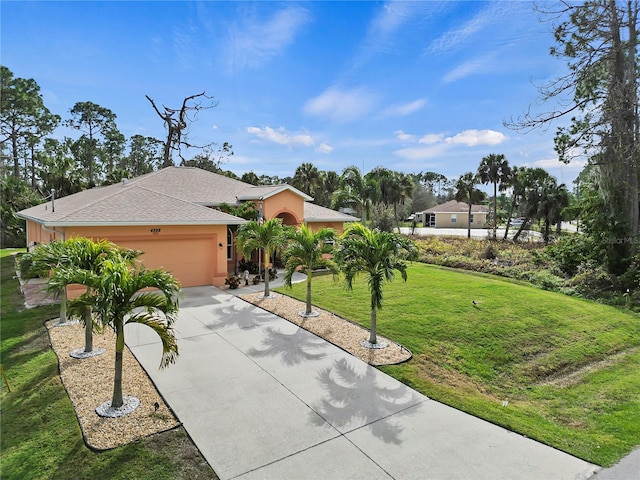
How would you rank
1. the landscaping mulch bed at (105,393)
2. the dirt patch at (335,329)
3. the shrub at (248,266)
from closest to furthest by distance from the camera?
the landscaping mulch bed at (105,393)
the dirt patch at (335,329)
the shrub at (248,266)

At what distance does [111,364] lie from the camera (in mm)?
7961

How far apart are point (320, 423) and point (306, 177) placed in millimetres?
33288

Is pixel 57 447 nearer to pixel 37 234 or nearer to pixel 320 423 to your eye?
pixel 320 423

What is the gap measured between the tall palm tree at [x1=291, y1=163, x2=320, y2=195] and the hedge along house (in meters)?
17.1

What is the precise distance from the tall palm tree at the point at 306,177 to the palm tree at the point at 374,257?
93.9ft

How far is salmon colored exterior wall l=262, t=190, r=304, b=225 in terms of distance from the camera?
754 inches

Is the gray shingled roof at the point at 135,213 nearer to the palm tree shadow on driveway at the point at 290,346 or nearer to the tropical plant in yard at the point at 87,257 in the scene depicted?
Answer: the tropical plant in yard at the point at 87,257

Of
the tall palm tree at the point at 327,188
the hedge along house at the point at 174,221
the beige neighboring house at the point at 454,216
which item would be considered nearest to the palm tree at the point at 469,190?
the tall palm tree at the point at 327,188

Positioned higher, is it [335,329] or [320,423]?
[335,329]

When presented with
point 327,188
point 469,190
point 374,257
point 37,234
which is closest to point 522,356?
point 374,257

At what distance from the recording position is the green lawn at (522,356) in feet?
22.7

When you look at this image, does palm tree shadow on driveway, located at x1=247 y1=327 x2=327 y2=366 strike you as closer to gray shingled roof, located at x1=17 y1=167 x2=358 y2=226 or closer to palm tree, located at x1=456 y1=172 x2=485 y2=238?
gray shingled roof, located at x1=17 y1=167 x2=358 y2=226

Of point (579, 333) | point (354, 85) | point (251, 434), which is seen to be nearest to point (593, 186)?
point (579, 333)

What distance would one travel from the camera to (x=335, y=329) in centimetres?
1083
